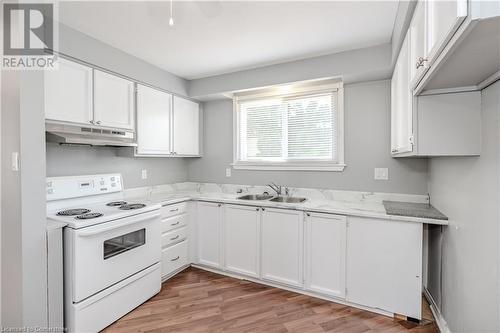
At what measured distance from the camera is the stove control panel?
7.23 ft

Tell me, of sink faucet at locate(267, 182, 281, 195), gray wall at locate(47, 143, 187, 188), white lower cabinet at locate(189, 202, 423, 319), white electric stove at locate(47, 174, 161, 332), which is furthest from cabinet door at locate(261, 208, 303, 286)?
gray wall at locate(47, 143, 187, 188)

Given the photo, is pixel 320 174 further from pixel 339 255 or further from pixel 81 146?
pixel 81 146

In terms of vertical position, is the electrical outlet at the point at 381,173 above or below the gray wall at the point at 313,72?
below

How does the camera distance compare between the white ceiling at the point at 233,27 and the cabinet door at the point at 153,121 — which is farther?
the cabinet door at the point at 153,121

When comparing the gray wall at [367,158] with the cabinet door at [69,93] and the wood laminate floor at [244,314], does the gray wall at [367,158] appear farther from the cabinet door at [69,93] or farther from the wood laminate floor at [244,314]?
the cabinet door at [69,93]

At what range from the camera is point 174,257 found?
114 inches

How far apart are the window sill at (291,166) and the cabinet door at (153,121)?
102 cm

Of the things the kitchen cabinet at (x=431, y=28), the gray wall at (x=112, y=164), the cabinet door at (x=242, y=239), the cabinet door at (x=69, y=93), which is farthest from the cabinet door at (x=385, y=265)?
the cabinet door at (x=69, y=93)

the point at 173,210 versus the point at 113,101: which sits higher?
the point at 113,101

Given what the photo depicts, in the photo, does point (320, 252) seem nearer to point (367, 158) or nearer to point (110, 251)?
point (367, 158)

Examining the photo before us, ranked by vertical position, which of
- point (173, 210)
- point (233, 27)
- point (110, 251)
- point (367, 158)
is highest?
point (233, 27)

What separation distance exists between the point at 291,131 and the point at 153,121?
170cm

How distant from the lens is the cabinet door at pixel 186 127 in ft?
10.9

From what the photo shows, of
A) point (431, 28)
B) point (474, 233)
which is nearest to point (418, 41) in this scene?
point (431, 28)
